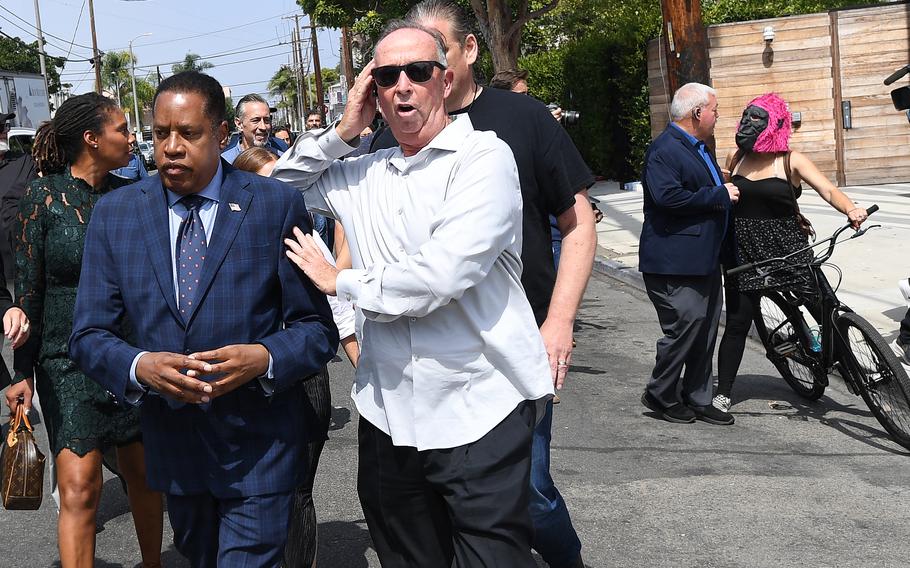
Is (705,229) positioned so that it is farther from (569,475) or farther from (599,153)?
(599,153)

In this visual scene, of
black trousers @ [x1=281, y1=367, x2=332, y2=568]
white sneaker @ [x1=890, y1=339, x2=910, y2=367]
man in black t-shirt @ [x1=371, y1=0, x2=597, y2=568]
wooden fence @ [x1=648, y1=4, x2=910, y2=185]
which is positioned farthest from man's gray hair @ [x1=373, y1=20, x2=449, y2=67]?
wooden fence @ [x1=648, y1=4, x2=910, y2=185]

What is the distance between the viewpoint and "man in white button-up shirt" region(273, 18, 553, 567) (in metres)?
2.68

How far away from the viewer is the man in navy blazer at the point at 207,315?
2859 mm

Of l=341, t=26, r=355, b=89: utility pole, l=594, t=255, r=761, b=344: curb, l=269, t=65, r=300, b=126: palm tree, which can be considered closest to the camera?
l=594, t=255, r=761, b=344: curb

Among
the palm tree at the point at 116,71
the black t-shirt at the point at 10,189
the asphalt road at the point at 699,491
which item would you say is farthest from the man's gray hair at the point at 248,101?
the palm tree at the point at 116,71

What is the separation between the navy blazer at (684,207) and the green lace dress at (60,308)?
11.2ft

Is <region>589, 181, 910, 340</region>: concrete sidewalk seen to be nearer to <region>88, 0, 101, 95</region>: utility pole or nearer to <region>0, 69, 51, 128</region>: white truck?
<region>0, 69, 51, 128</region>: white truck

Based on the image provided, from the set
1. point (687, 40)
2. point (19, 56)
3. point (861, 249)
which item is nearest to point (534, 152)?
point (687, 40)

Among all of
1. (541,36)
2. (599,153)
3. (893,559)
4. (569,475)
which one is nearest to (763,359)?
(569,475)

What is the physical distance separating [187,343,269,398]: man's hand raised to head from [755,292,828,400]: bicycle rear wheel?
14.3 ft

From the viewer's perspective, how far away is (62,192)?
3.89 metres

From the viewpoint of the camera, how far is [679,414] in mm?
6531

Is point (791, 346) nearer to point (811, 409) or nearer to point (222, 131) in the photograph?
point (811, 409)

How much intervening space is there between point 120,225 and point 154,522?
1.52 m
